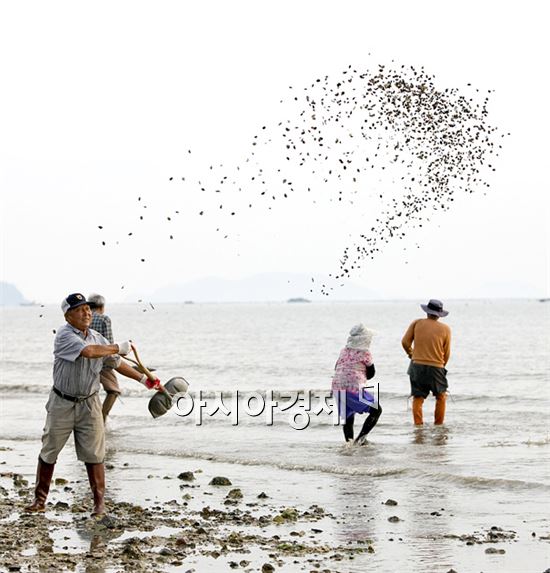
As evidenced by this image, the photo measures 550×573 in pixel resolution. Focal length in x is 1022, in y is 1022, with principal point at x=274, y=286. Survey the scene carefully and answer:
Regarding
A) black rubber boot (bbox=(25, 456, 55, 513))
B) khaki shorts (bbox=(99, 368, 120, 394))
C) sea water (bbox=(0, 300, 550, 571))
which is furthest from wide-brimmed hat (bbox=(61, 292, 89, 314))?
khaki shorts (bbox=(99, 368, 120, 394))

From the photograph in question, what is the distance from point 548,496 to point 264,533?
10.6ft

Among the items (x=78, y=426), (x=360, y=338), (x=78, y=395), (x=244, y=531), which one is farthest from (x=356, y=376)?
(x=78, y=395)

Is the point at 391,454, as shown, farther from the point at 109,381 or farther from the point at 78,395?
the point at 78,395

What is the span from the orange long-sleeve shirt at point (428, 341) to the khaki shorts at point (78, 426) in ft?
22.2

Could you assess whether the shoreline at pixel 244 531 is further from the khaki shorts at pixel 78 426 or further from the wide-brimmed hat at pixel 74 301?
the wide-brimmed hat at pixel 74 301

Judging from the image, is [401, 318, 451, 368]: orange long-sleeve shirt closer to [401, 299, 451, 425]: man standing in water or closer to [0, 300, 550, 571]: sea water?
[401, 299, 451, 425]: man standing in water

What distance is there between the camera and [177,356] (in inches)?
1881

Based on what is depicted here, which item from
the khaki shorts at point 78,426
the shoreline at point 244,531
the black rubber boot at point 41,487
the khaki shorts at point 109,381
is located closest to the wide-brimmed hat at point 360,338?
the shoreline at point 244,531

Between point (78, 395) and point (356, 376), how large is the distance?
16.7 ft

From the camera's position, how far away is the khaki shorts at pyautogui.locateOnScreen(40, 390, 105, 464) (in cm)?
805

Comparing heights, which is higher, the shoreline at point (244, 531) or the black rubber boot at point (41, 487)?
the black rubber boot at point (41, 487)

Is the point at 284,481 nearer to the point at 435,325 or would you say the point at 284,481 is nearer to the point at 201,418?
the point at 435,325

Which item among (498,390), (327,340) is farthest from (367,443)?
(327,340)

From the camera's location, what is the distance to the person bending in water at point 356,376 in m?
12.4
